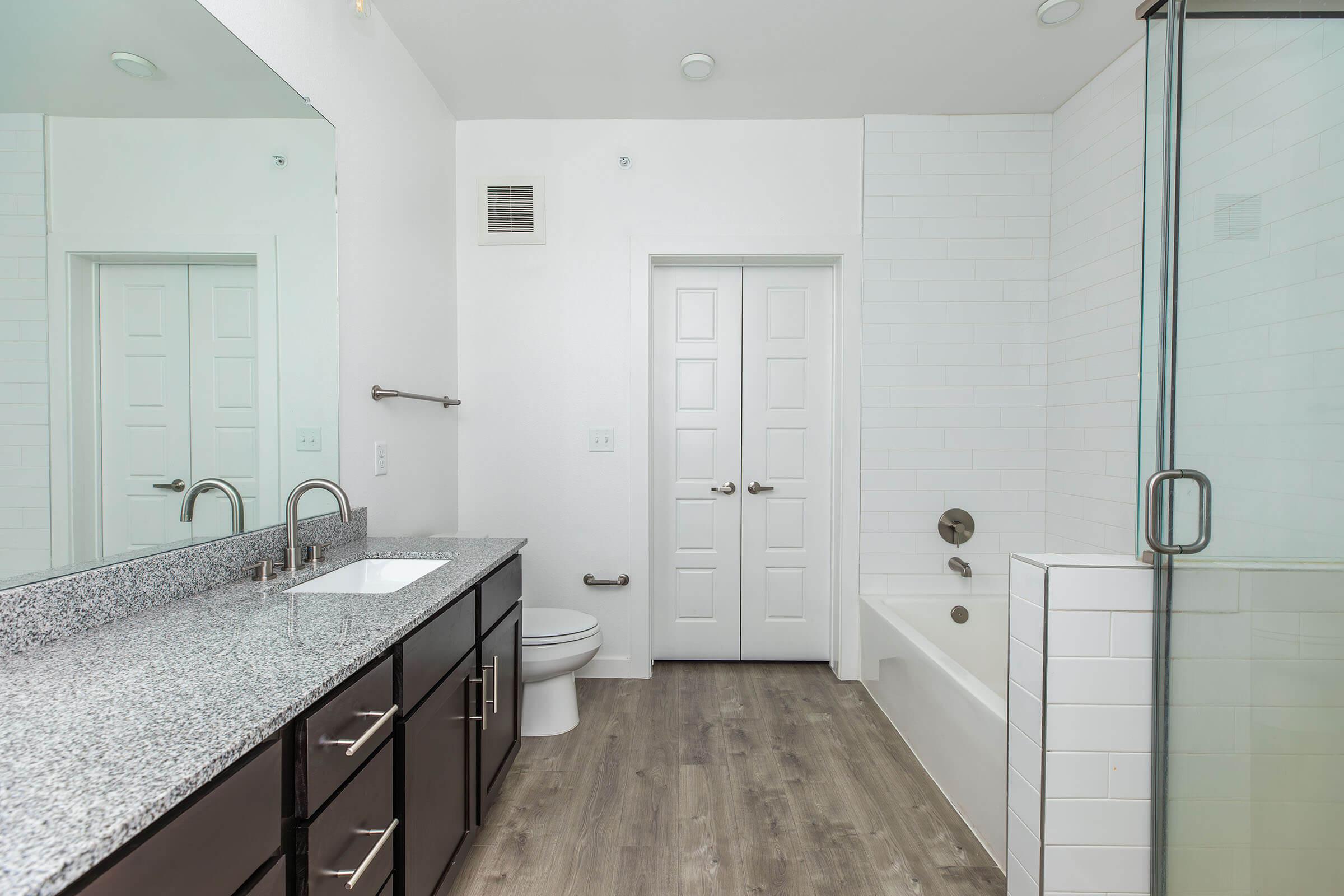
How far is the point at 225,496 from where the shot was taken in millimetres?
1438

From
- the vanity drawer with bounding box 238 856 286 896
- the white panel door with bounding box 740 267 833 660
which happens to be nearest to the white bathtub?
the white panel door with bounding box 740 267 833 660

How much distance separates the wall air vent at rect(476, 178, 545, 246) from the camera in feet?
9.46

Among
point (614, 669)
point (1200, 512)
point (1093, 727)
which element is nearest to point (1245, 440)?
point (1200, 512)

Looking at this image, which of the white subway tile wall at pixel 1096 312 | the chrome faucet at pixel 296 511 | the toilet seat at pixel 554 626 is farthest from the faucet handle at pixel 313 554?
the white subway tile wall at pixel 1096 312

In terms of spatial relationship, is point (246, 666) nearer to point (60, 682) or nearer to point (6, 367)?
point (60, 682)

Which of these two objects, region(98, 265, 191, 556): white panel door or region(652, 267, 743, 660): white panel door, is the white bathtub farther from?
region(98, 265, 191, 556): white panel door

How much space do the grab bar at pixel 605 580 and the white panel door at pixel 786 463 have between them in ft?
1.99

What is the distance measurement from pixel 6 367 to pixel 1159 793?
88.5 inches

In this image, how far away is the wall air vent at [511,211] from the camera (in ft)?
9.46

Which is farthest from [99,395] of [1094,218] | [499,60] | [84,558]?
[1094,218]

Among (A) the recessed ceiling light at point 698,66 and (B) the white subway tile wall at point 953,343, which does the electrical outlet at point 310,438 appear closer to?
(A) the recessed ceiling light at point 698,66

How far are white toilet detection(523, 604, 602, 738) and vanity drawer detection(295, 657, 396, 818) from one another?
111 centimetres

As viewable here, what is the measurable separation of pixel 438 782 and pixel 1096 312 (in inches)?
111

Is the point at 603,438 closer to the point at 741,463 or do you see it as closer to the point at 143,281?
the point at 741,463
